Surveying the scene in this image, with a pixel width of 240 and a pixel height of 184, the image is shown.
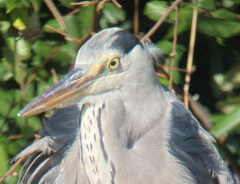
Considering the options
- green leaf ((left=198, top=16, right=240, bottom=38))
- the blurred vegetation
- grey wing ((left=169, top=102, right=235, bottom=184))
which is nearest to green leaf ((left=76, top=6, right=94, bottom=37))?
the blurred vegetation

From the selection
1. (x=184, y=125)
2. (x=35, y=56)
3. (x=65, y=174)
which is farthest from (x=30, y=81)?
(x=184, y=125)

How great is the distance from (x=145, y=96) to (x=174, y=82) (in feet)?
1.98

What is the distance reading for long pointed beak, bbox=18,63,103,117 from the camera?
2.07 m

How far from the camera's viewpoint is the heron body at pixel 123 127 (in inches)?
83.0

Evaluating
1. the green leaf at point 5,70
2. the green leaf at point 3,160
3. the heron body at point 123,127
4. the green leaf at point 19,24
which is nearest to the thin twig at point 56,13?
the green leaf at point 19,24

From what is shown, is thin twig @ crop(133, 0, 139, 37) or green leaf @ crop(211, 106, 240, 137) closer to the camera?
green leaf @ crop(211, 106, 240, 137)

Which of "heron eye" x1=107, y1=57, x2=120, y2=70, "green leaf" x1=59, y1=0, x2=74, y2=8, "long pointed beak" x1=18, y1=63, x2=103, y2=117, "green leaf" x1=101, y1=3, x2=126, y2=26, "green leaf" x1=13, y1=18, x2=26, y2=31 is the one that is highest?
"heron eye" x1=107, y1=57, x2=120, y2=70

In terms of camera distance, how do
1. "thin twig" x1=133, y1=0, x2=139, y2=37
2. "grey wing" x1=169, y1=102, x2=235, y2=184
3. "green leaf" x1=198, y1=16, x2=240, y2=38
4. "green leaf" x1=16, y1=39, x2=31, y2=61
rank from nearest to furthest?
"grey wing" x1=169, y1=102, x2=235, y2=184, "green leaf" x1=198, y1=16, x2=240, y2=38, "green leaf" x1=16, y1=39, x2=31, y2=61, "thin twig" x1=133, y1=0, x2=139, y2=37

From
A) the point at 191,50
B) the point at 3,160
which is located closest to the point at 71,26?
the point at 191,50

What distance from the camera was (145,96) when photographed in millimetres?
2268

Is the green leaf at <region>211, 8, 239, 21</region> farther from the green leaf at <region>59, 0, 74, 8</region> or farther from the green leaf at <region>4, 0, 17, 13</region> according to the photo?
the green leaf at <region>4, 0, 17, 13</region>

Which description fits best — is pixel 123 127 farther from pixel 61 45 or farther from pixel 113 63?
pixel 61 45

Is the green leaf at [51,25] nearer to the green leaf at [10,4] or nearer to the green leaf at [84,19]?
the green leaf at [84,19]

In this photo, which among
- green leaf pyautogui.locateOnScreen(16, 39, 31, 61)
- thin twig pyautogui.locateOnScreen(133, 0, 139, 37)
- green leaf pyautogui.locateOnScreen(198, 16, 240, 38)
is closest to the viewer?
green leaf pyautogui.locateOnScreen(198, 16, 240, 38)
